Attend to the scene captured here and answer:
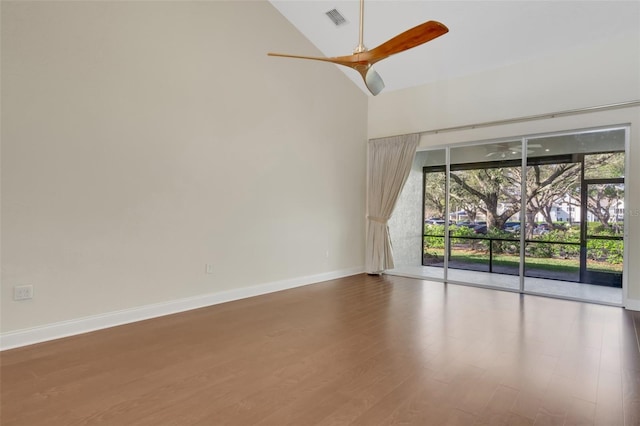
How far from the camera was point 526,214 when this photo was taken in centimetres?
505

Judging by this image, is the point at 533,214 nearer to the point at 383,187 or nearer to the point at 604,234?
the point at 604,234

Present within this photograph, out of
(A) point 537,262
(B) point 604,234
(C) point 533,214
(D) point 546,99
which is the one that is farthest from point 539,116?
(A) point 537,262

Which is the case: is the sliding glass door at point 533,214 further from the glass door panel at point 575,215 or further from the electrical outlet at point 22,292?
the electrical outlet at point 22,292

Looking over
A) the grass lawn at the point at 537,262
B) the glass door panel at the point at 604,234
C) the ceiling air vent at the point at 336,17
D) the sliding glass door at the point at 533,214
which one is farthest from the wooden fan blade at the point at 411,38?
the grass lawn at the point at 537,262

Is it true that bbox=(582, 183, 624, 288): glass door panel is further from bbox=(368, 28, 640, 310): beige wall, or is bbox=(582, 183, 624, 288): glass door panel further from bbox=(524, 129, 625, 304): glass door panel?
bbox=(368, 28, 640, 310): beige wall

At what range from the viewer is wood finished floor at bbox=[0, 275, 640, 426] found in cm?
196

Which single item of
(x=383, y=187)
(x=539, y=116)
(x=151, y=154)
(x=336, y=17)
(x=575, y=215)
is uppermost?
(x=336, y=17)

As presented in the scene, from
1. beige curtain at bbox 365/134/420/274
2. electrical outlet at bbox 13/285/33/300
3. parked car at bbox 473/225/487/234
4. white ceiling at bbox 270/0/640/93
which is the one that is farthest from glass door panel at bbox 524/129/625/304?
electrical outlet at bbox 13/285/33/300

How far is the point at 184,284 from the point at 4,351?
1599 mm

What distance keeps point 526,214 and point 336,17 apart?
160 inches

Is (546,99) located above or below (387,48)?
above

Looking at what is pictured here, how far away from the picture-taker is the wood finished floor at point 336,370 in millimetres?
1963

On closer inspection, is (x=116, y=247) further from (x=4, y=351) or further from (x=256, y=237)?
(x=256, y=237)

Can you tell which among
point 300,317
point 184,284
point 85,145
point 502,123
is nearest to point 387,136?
point 502,123
